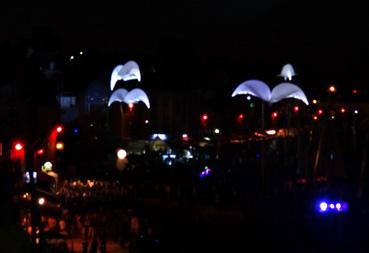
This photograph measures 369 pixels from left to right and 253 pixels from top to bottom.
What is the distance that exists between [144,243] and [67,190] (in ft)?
17.1

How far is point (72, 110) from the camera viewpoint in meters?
35.3

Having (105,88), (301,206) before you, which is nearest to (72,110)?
(105,88)

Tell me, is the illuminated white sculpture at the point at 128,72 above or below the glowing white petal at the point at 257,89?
above

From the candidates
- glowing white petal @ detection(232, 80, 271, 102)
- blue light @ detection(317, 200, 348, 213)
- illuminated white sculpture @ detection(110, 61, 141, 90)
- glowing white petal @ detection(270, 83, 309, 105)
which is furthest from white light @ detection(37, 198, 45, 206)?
illuminated white sculpture @ detection(110, 61, 141, 90)

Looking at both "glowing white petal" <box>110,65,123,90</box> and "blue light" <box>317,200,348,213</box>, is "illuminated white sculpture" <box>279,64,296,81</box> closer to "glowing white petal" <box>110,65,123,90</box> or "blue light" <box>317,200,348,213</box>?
"glowing white petal" <box>110,65,123,90</box>

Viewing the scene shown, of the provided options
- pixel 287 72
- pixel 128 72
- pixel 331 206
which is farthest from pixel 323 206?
pixel 128 72

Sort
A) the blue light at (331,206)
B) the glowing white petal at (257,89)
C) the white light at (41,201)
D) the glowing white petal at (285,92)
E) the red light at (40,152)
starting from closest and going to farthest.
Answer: the white light at (41,201) → the blue light at (331,206) → the red light at (40,152) → the glowing white petal at (285,92) → the glowing white petal at (257,89)

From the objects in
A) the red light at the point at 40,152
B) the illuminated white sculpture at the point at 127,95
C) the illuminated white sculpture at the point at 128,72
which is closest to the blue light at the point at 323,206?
the red light at the point at 40,152

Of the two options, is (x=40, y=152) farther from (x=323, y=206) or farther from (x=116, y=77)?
(x=323, y=206)

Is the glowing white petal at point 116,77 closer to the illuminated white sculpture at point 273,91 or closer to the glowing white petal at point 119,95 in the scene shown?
the glowing white petal at point 119,95

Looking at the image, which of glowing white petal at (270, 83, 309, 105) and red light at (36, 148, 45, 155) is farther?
glowing white petal at (270, 83, 309, 105)

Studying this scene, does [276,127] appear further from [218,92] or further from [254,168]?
[254,168]

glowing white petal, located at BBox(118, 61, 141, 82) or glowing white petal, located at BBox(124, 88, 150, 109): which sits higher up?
glowing white petal, located at BBox(118, 61, 141, 82)

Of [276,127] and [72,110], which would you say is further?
[72,110]
